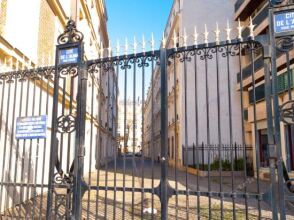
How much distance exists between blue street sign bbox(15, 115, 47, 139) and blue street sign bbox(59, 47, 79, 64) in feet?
3.78

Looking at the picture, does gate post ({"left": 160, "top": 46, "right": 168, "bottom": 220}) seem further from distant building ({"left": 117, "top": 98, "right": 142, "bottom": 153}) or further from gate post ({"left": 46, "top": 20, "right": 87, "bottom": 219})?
gate post ({"left": 46, "top": 20, "right": 87, "bottom": 219})

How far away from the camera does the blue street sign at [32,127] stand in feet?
18.3

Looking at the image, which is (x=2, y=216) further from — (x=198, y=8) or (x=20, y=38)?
(x=198, y=8)

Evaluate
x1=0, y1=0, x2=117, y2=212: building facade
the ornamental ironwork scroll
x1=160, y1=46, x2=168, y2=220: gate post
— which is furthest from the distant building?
the ornamental ironwork scroll

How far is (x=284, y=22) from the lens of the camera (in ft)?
14.0

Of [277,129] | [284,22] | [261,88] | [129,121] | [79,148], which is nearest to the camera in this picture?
[277,129]

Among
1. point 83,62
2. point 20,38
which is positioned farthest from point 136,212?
point 20,38

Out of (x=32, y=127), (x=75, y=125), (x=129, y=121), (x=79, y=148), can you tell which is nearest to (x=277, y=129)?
(x=79, y=148)

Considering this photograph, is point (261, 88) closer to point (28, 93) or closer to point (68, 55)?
point (68, 55)

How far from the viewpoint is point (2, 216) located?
641 cm

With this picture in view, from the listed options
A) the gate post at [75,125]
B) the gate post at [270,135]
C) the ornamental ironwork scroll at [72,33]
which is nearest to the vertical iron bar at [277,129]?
the gate post at [270,135]

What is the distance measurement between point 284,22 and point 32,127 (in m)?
4.82

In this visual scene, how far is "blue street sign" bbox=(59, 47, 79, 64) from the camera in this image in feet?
18.1

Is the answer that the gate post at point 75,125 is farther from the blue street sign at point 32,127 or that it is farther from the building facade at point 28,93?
the blue street sign at point 32,127
